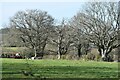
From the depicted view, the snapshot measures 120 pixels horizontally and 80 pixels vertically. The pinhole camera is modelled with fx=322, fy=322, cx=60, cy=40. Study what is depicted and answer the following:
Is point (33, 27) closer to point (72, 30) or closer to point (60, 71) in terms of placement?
point (72, 30)

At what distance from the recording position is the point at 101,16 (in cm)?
5903

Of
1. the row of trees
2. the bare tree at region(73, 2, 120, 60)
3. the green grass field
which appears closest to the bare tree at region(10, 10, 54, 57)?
the row of trees

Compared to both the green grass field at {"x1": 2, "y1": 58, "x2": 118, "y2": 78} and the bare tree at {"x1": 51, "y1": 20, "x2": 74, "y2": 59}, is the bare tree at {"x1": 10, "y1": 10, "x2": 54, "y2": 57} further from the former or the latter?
the green grass field at {"x1": 2, "y1": 58, "x2": 118, "y2": 78}

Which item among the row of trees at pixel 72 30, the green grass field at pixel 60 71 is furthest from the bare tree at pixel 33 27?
the green grass field at pixel 60 71

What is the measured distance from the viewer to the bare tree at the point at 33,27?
2852 inches

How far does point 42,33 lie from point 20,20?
6.10 meters

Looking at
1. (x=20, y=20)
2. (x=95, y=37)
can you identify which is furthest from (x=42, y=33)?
(x=95, y=37)

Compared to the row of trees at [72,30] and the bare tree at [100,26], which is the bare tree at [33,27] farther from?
the bare tree at [100,26]

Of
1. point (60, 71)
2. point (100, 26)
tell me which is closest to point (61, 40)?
point (100, 26)

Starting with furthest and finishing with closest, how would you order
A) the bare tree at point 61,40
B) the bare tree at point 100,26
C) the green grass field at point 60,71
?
the bare tree at point 61,40 < the bare tree at point 100,26 < the green grass field at point 60,71

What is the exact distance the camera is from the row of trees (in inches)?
2291

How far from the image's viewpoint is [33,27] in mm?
73062

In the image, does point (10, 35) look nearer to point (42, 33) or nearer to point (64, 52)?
point (42, 33)

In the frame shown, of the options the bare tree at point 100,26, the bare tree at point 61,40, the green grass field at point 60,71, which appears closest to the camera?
the green grass field at point 60,71
